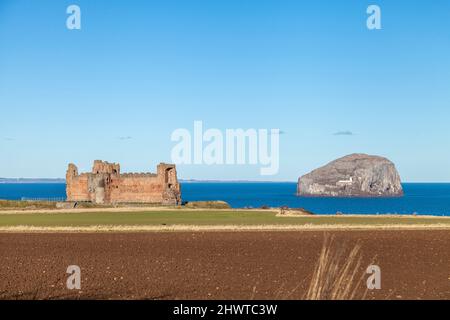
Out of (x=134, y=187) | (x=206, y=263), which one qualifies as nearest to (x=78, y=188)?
(x=134, y=187)

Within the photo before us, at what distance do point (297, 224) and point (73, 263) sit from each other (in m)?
23.9

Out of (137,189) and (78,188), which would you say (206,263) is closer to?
(137,189)

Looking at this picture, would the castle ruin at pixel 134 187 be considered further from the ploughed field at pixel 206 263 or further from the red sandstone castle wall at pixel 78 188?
the ploughed field at pixel 206 263

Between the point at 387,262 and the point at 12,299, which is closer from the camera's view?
the point at 12,299

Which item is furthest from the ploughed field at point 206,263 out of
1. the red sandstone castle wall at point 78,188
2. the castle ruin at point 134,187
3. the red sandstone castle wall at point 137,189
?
the red sandstone castle wall at point 78,188

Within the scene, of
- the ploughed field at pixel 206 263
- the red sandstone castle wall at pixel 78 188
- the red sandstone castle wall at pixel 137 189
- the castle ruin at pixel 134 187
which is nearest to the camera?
the ploughed field at pixel 206 263

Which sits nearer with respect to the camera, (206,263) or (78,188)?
(206,263)

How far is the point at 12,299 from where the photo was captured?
1669 centimetres

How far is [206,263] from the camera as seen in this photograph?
24.5m

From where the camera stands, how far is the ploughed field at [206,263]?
18.2m
